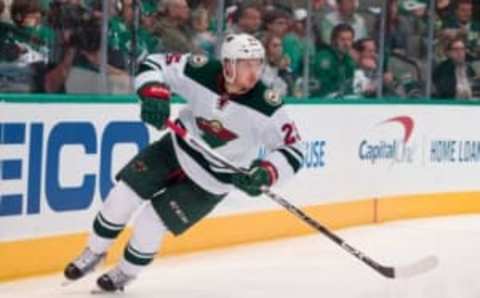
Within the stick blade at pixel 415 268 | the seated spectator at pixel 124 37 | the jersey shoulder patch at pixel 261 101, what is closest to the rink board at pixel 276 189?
the seated spectator at pixel 124 37

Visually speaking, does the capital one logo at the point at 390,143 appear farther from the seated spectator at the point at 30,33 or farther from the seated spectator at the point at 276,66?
the seated spectator at the point at 30,33

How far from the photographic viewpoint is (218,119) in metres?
5.05

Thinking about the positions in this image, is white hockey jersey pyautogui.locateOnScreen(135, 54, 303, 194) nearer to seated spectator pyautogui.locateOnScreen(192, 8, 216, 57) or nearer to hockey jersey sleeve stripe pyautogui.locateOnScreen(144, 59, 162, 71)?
hockey jersey sleeve stripe pyautogui.locateOnScreen(144, 59, 162, 71)

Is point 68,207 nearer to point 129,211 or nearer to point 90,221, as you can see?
point 90,221

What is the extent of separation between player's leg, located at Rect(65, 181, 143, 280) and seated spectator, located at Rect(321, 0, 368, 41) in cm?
384

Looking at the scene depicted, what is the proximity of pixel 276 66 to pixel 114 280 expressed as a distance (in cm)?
323

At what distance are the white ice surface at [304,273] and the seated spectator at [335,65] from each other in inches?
44.2

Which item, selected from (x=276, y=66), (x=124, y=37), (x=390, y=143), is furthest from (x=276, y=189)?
(x=390, y=143)

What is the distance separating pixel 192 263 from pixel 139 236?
1.30m

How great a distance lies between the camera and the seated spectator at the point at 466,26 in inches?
385

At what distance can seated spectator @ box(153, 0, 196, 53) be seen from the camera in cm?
691

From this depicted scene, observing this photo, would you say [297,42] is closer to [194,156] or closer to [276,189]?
[276,189]

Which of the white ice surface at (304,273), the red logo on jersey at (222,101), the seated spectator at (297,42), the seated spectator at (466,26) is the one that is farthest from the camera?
the seated spectator at (466,26)

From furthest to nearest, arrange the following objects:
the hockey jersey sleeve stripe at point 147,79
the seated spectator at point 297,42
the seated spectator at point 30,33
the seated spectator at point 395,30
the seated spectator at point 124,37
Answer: the seated spectator at point 395,30, the seated spectator at point 297,42, the seated spectator at point 124,37, the seated spectator at point 30,33, the hockey jersey sleeve stripe at point 147,79
